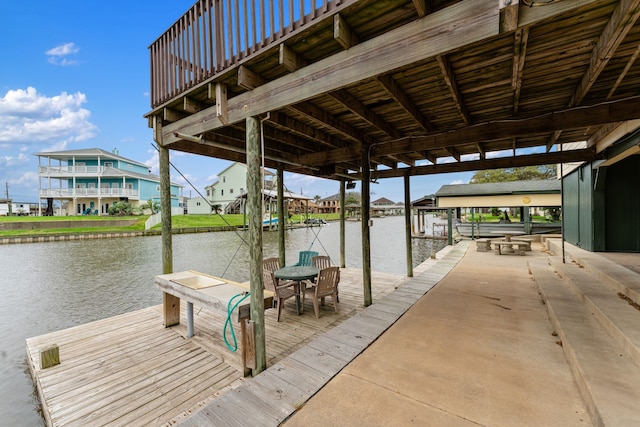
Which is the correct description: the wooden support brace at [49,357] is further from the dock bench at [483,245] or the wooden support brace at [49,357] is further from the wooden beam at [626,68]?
the dock bench at [483,245]

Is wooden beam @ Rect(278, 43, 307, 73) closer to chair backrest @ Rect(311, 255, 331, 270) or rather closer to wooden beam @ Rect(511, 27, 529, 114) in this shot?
wooden beam @ Rect(511, 27, 529, 114)

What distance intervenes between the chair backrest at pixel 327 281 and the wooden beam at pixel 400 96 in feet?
9.60

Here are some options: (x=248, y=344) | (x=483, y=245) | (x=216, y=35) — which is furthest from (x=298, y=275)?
(x=483, y=245)

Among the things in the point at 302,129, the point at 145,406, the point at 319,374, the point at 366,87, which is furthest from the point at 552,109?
the point at 145,406

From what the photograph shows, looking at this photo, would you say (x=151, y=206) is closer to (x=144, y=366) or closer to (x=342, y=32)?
(x=144, y=366)

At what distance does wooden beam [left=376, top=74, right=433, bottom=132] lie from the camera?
281cm

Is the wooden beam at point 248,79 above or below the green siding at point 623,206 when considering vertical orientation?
above

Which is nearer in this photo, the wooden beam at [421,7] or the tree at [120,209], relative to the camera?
the wooden beam at [421,7]

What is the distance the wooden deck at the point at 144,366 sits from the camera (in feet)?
8.31

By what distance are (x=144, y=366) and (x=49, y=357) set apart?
1192mm

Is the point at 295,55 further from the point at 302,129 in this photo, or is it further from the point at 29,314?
the point at 29,314

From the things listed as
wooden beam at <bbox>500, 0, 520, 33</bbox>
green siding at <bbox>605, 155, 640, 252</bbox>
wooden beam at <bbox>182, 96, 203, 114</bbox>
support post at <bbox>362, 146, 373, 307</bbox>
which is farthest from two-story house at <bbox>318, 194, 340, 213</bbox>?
wooden beam at <bbox>500, 0, 520, 33</bbox>

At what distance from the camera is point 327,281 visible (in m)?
4.75

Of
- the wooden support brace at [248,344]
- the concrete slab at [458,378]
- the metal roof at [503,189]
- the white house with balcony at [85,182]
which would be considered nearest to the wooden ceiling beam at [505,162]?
the concrete slab at [458,378]
